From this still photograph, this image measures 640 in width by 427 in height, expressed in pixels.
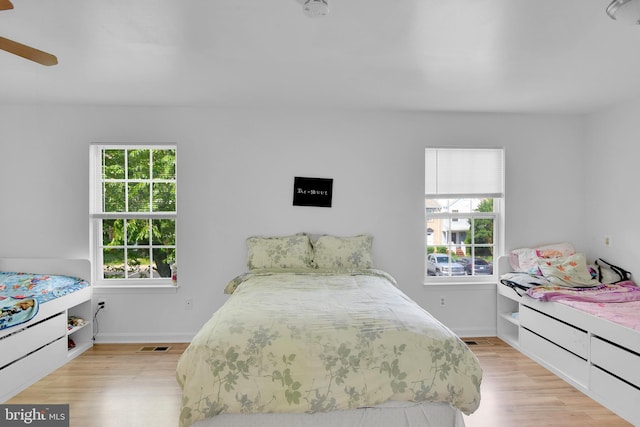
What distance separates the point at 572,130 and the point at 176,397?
4526mm

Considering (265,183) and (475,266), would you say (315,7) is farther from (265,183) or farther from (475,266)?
(475,266)

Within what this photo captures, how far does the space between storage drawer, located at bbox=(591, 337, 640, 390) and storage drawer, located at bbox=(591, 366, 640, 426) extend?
0.13 ft

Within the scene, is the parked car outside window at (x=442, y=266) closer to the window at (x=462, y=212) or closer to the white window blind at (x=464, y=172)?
the window at (x=462, y=212)

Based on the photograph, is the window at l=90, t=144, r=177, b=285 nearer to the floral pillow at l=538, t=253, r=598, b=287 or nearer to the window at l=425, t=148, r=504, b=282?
the window at l=425, t=148, r=504, b=282

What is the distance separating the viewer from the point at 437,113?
13.4 feet

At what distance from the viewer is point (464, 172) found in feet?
13.6

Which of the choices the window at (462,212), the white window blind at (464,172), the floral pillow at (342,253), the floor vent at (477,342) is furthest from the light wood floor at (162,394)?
the white window blind at (464,172)

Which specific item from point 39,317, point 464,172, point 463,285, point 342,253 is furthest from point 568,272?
point 39,317

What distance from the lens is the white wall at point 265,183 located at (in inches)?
152

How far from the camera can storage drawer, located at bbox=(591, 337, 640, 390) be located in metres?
2.43

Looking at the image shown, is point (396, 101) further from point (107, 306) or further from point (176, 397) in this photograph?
point (107, 306)

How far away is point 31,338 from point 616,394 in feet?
13.7

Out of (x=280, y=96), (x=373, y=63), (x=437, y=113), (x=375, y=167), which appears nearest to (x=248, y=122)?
(x=280, y=96)

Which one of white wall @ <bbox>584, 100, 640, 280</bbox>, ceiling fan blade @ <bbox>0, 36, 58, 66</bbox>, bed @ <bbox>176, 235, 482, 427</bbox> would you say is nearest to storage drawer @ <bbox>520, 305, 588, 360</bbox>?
white wall @ <bbox>584, 100, 640, 280</bbox>
